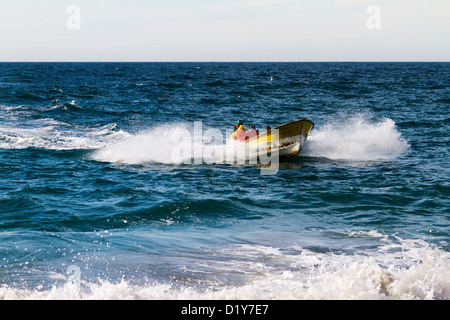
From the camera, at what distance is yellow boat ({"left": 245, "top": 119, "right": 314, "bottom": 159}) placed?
59.8 ft

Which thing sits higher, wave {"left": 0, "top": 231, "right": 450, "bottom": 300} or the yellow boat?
the yellow boat

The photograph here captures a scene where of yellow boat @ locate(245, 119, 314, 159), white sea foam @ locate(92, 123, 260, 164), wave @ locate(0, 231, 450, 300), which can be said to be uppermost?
yellow boat @ locate(245, 119, 314, 159)

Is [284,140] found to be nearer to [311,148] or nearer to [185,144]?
[311,148]

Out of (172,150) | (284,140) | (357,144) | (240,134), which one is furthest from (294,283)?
(357,144)

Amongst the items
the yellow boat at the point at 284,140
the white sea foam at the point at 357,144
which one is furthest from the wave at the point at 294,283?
the white sea foam at the point at 357,144

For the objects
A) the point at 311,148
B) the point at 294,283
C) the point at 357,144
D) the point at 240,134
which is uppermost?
the point at 240,134

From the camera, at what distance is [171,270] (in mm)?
8297

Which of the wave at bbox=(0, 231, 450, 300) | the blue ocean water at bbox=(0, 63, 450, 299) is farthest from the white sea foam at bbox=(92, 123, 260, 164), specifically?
the wave at bbox=(0, 231, 450, 300)

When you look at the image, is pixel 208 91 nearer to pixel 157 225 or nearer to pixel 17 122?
pixel 17 122

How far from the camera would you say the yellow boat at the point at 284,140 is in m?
18.2

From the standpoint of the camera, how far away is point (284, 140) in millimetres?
18469

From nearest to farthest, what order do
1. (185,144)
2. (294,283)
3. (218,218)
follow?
(294,283), (218,218), (185,144)

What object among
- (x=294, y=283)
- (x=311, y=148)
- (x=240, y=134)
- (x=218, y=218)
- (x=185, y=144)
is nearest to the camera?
(x=294, y=283)

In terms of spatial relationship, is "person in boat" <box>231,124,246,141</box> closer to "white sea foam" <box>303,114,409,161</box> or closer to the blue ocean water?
the blue ocean water
